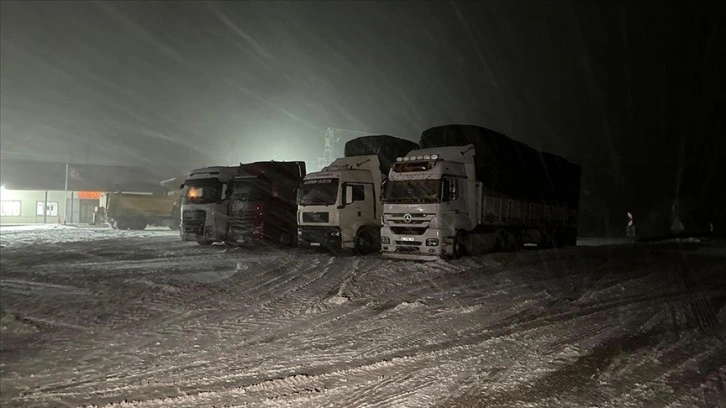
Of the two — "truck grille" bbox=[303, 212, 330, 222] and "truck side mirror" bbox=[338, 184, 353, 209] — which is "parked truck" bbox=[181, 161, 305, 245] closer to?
"truck grille" bbox=[303, 212, 330, 222]

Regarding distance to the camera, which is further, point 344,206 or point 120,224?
point 120,224

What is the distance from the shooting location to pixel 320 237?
1780 centimetres

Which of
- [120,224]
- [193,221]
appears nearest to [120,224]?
[120,224]

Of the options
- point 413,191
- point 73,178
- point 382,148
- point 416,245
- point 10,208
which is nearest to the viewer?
point 416,245

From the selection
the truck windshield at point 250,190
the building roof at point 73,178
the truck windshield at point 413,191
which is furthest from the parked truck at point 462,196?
the building roof at point 73,178

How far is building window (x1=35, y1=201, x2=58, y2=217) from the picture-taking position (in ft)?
159

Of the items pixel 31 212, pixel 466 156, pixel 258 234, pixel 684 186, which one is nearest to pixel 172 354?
pixel 466 156

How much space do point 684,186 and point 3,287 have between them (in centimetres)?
4699

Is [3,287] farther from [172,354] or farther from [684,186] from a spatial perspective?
[684,186]

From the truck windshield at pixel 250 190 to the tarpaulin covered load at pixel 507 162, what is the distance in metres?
6.59

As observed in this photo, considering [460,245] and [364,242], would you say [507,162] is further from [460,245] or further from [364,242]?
[364,242]

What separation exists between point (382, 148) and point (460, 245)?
→ 5.58m

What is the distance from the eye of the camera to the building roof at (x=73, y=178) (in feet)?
161

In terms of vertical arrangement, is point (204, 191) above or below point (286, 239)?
above
